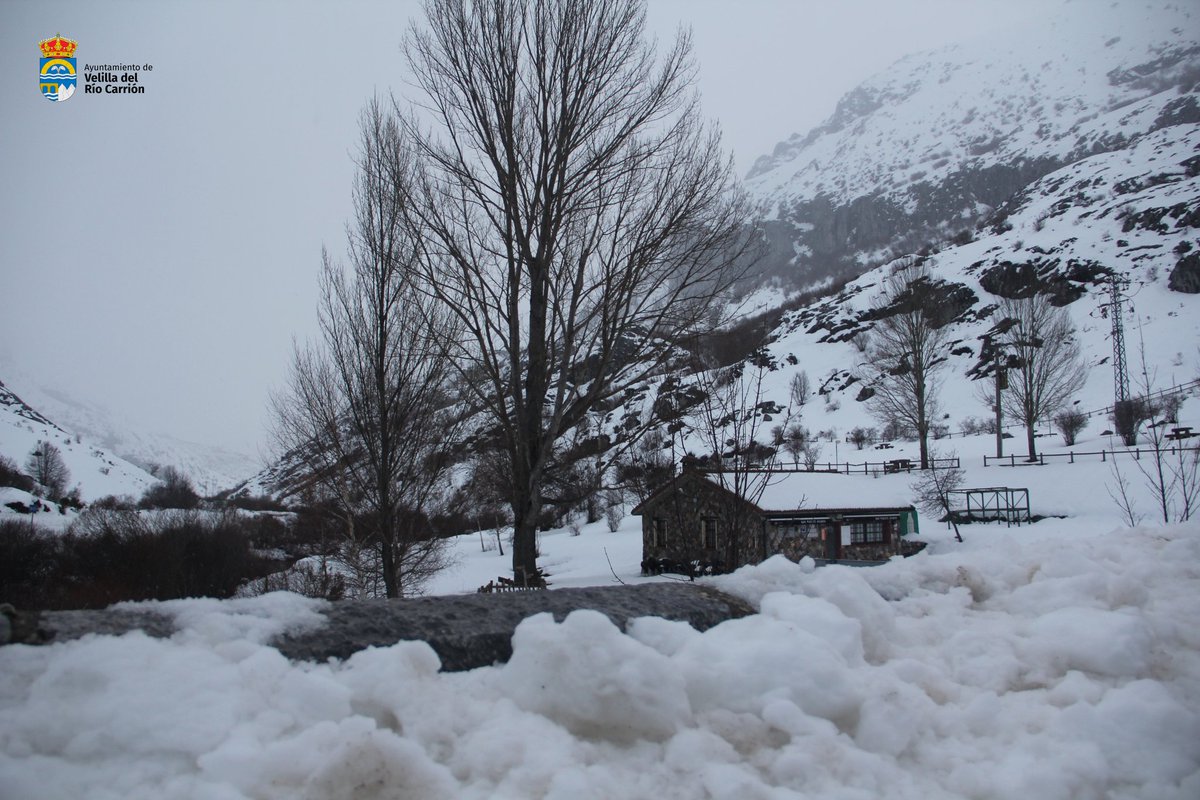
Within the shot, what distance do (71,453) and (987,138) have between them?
186167mm

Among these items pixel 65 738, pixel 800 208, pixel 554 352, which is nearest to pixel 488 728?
pixel 65 738

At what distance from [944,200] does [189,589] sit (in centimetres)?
15032

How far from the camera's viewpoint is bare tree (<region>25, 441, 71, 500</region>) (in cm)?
4525

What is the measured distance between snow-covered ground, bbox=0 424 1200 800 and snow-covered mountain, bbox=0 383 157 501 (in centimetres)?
5643

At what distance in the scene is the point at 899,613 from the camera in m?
2.64

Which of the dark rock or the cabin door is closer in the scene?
the cabin door

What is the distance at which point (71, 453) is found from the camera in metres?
61.7

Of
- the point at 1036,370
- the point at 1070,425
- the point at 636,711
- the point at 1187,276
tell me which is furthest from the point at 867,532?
the point at 1187,276

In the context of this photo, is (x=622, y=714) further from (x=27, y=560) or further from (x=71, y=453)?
(x=71, y=453)

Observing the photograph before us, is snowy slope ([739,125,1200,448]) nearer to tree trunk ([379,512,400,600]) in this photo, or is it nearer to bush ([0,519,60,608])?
tree trunk ([379,512,400,600])

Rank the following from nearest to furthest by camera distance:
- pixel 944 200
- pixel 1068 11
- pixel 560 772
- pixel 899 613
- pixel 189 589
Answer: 1. pixel 560 772
2. pixel 899 613
3. pixel 189 589
4. pixel 944 200
5. pixel 1068 11

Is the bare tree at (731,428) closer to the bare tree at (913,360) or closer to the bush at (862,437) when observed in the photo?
the bare tree at (913,360)

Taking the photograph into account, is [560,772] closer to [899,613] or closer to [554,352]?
[899,613]

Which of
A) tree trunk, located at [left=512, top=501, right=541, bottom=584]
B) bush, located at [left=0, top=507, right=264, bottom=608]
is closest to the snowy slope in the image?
bush, located at [left=0, top=507, right=264, bottom=608]
